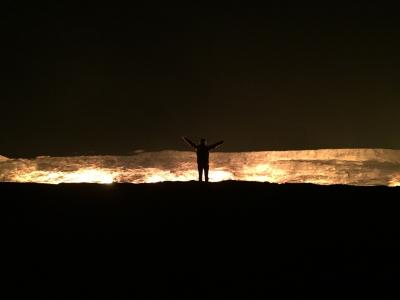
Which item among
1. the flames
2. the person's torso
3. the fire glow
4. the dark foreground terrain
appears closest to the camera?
the dark foreground terrain

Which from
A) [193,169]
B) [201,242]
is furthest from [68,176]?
[201,242]

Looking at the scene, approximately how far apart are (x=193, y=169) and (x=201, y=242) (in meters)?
16.9

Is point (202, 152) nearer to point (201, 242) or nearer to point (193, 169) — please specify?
point (201, 242)

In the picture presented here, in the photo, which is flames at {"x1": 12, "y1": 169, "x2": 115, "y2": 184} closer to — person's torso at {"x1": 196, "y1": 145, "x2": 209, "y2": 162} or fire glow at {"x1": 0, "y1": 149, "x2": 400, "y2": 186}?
fire glow at {"x1": 0, "y1": 149, "x2": 400, "y2": 186}

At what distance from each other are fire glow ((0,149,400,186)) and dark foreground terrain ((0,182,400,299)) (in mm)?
11455

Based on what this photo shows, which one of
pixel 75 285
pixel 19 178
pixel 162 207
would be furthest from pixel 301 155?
pixel 75 285

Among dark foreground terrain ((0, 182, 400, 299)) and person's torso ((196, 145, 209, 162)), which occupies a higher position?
person's torso ((196, 145, 209, 162))

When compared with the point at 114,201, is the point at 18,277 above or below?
below

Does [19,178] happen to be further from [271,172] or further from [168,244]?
[168,244]

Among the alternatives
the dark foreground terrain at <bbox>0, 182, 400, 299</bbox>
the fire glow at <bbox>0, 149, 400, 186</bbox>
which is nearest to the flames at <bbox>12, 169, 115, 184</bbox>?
the fire glow at <bbox>0, 149, 400, 186</bbox>

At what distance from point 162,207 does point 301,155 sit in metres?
23.2

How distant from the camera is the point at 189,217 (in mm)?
10453

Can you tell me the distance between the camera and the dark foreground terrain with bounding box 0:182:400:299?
24.4 ft

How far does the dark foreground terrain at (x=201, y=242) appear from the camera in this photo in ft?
24.4
